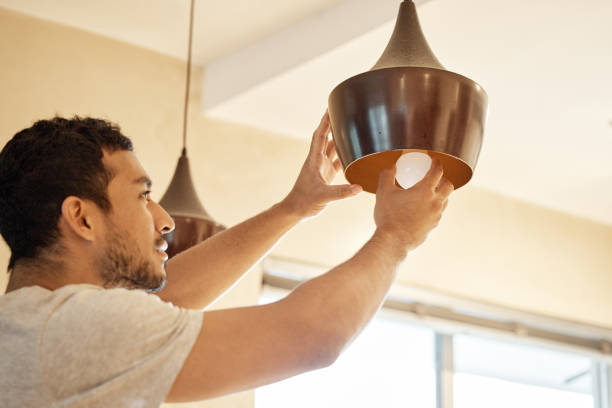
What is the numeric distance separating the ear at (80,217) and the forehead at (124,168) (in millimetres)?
53

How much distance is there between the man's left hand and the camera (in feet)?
3.93

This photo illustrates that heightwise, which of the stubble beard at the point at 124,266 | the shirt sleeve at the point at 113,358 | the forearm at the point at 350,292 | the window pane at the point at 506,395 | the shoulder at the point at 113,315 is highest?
the window pane at the point at 506,395

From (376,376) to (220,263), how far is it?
1.98 m

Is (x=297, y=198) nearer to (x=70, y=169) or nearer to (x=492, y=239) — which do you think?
Answer: (x=70, y=169)

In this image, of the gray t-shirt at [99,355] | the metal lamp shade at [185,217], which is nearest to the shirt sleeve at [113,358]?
the gray t-shirt at [99,355]

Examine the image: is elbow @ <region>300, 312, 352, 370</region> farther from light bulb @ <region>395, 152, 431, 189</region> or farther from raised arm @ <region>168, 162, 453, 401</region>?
light bulb @ <region>395, 152, 431, 189</region>

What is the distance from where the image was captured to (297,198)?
1314 mm

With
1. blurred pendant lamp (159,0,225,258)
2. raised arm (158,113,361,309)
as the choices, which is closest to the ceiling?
blurred pendant lamp (159,0,225,258)

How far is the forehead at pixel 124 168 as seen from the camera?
1.12 meters

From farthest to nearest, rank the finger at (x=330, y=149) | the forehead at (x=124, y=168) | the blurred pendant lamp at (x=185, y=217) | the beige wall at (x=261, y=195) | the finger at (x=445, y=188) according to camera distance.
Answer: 1. the beige wall at (x=261, y=195)
2. the blurred pendant lamp at (x=185, y=217)
3. the finger at (x=330, y=149)
4. the forehead at (x=124, y=168)
5. the finger at (x=445, y=188)

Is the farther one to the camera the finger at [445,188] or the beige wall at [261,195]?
the beige wall at [261,195]

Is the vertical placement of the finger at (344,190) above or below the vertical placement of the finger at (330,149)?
below

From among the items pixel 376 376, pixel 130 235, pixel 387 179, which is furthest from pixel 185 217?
pixel 376 376

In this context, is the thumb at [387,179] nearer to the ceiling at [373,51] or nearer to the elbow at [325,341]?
the elbow at [325,341]
